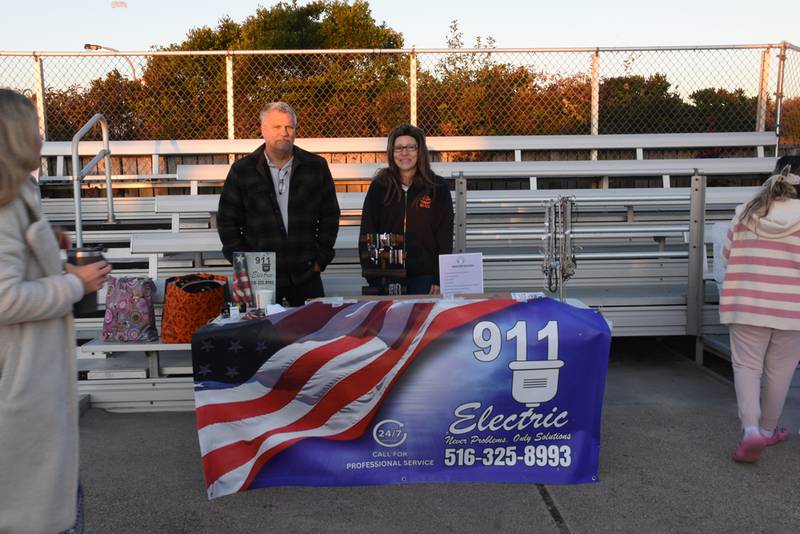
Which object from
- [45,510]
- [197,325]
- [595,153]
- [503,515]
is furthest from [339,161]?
[45,510]

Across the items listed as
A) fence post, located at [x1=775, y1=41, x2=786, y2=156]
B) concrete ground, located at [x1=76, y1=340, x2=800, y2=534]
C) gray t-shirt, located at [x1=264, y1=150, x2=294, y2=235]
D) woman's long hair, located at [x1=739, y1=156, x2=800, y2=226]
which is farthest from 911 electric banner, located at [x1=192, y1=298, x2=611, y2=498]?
fence post, located at [x1=775, y1=41, x2=786, y2=156]

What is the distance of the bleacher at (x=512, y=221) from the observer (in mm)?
4656

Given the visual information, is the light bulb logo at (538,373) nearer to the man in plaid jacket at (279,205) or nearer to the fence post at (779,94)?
→ the man in plaid jacket at (279,205)

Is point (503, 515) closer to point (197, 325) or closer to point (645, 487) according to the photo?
point (645, 487)

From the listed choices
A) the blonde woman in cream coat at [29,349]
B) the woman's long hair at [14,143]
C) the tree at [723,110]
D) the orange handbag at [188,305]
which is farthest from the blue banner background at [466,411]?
the tree at [723,110]

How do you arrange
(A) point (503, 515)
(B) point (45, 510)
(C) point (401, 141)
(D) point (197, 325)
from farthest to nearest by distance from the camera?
1. (D) point (197, 325)
2. (C) point (401, 141)
3. (A) point (503, 515)
4. (B) point (45, 510)

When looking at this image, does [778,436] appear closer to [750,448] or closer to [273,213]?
[750,448]

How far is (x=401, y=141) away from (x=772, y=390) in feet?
7.01

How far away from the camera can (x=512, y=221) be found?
6262 millimetres

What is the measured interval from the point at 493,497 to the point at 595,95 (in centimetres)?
627

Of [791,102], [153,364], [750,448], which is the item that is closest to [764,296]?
[750,448]

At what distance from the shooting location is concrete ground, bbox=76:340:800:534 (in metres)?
2.56

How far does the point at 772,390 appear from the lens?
309 cm

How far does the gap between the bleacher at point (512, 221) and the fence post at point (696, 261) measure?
1.9 inches
